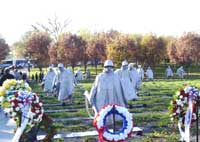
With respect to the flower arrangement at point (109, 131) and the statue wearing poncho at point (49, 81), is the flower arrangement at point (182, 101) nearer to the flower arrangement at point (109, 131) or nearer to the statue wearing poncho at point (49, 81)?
the flower arrangement at point (109, 131)

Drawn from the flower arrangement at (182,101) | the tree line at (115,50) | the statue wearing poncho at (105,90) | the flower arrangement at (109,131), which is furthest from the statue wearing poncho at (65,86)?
the tree line at (115,50)

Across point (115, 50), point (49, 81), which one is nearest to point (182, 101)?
point (49, 81)

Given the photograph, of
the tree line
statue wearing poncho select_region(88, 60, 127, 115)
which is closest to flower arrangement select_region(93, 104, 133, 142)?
statue wearing poncho select_region(88, 60, 127, 115)

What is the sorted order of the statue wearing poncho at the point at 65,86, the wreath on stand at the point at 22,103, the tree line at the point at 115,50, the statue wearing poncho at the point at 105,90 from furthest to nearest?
the tree line at the point at 115,50, the statue wearing poncho at the point at 65,86, the statue wearing poncho at the point at 105,90, the wreath on stand at the point at 22,103

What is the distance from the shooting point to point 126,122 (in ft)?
35.9

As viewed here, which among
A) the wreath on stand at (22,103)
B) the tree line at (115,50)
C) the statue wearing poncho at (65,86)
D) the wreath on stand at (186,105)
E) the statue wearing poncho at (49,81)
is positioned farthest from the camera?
the tree line at (115,50)

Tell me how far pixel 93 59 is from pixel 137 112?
53755 mm

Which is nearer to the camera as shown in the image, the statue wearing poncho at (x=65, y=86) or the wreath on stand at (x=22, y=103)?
the wreath on stand at (x=22, y=103)

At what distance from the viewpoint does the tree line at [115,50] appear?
67375 millimetres

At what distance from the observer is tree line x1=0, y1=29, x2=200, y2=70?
67.4 m

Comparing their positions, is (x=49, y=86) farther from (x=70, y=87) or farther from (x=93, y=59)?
(x=93, y=59)

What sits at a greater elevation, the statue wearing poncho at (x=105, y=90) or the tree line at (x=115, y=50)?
the tree line at (x=115, y=50)

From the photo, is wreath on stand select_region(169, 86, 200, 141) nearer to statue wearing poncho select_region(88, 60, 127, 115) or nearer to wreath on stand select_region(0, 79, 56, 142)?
wreath on stand select_region(0, 79, 56, 142)

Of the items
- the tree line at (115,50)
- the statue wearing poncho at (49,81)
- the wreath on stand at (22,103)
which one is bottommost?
the statue wearing poncho at (49,81)
